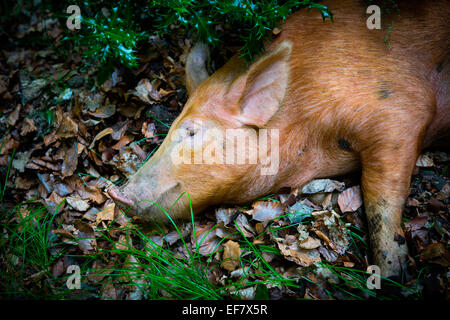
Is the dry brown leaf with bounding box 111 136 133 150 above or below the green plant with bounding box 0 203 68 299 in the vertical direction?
above

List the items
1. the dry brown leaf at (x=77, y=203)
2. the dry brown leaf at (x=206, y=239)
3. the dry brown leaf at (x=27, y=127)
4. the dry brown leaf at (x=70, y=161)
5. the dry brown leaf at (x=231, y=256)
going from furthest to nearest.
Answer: the dry brown leaf at (x=27, y=127) → the dry brown leaf at (x=70, y=161) → the dry brown leaf at (x=77, y=203) → the dry brown leaf at (x=206, y=239) → the dry brown leaf at (x=231, y=256)

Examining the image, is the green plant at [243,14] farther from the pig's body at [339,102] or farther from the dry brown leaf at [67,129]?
the dry brown leaf at [67,129]

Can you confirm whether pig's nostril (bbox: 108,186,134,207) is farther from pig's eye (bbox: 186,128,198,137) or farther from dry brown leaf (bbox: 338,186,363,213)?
dry brown leaf (bbox: 338,186,363,213)

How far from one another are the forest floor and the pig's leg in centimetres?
11

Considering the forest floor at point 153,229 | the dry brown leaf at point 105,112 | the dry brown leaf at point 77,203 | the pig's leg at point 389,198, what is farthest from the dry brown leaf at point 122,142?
the pig's leg at point 389,198

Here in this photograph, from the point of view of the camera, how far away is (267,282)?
2.25 meters

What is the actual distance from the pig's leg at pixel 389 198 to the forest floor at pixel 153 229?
11 cm

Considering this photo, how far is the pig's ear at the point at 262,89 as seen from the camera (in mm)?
2457

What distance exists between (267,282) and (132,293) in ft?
3.47

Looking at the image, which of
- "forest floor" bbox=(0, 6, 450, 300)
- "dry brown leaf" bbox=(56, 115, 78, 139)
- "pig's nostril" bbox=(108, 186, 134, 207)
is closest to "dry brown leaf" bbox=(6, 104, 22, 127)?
"forest floor" bbox=(0, 6, 450, 300)

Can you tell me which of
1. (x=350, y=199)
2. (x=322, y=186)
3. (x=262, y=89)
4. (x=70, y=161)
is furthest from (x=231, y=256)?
(x=70, y=161)

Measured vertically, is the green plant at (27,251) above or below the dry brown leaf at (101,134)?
below

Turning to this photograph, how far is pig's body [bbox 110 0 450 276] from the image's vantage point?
2.38m
